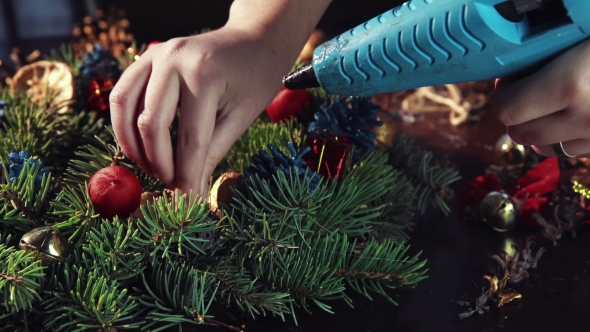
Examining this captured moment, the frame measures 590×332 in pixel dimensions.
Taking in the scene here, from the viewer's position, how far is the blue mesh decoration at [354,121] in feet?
1.73

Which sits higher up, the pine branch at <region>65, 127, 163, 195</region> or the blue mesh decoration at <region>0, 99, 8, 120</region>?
the blue mesh decoration at <region>0, 99, 8, 120</region>

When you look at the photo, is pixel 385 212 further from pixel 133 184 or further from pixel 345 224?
pixel 133 184

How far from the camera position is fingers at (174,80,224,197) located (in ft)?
1.40

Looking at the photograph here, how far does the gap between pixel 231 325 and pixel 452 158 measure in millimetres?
350

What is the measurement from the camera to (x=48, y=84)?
634 millimetres

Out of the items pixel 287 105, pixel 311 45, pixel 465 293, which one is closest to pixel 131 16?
pixel 311 45

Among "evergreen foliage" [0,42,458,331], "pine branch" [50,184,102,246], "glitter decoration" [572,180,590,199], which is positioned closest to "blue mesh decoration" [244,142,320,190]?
"evergreen foliage" [0,42,458,331]

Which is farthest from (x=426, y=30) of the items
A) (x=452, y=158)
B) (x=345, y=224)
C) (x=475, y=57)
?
(x=452, y=158)

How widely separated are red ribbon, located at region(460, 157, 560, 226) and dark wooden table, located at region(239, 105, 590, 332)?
0.01m

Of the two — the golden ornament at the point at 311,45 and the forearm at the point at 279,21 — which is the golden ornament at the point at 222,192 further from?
the golden ornament at the point at 311,45

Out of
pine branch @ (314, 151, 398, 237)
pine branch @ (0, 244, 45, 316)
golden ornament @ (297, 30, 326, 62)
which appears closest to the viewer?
pine branch @ (0, 244, 45, 316)

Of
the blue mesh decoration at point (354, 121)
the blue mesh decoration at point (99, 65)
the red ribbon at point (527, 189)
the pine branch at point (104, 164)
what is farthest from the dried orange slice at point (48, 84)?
the red ribbon at point (527, 189)

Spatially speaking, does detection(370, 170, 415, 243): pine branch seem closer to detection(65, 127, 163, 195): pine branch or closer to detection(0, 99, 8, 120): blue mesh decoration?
detection(65, 127, 163, 195): pine branch

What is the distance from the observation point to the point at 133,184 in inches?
16.7
